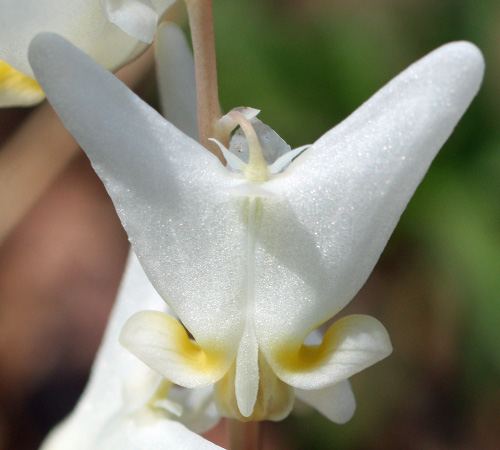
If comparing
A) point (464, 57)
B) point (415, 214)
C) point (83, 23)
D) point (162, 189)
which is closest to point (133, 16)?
point (83, 23)

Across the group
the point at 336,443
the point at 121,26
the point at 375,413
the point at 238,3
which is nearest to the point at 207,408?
the point at 121,26

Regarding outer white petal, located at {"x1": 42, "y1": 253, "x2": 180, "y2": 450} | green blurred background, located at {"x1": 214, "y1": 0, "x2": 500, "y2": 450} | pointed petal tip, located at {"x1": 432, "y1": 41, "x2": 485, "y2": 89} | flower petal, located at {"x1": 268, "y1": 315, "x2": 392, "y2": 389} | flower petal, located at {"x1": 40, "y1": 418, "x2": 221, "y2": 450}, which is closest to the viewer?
pointed petal tip, located at {"x1": 432, "y1": 41, "x2": 485, "y2": 89}

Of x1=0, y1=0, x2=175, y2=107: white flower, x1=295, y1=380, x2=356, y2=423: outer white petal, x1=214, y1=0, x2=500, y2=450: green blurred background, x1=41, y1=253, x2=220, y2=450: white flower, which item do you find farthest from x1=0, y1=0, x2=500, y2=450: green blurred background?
x1=0, y1=0, x2=175, y2=107: white flower

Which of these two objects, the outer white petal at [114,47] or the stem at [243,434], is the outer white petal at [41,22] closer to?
the outer white petal at [114,47]

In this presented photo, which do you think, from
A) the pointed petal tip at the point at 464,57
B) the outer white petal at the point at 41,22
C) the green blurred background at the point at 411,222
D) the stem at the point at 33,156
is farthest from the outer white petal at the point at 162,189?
the stem at the point at 33,156

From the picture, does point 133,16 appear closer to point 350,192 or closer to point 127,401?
point 350,192

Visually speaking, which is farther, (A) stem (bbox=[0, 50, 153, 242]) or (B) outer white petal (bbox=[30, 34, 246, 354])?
(A) stem (bbox=[0, 50, 153, 242])

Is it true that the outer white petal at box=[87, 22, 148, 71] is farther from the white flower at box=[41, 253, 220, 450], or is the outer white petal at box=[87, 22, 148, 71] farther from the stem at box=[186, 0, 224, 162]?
the white flower at box=[41, 253, 220, 450]

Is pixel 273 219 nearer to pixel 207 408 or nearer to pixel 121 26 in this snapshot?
pixel 121 26
